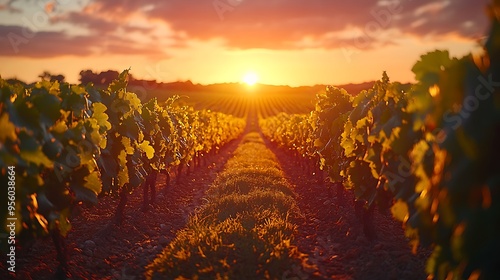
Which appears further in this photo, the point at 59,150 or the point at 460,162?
the point at 59,150

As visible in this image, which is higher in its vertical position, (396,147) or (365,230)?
(396,147)

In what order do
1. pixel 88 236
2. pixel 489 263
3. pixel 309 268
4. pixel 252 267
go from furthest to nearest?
pixel 88 236, pixel 309 268, pixel 252 267, pixel 489 263

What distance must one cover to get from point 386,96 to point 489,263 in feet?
18.5

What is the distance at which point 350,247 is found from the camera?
10688 mm

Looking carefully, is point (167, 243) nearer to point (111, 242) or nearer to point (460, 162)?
point (111, 242)

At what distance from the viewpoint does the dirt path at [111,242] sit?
9195 millimetres

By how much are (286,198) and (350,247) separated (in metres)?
4.45

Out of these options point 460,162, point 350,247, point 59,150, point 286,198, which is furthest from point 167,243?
point 460,162

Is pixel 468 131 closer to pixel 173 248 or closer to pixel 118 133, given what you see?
pixel 173 248

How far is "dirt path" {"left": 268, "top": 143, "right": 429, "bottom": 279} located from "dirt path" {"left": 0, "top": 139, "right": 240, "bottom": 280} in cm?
365

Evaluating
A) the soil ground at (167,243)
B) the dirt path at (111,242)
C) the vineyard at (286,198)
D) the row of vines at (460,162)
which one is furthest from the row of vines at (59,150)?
the row of vines at (460,162)

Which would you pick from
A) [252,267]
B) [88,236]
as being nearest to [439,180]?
[252,267]

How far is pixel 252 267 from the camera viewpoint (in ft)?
27.7

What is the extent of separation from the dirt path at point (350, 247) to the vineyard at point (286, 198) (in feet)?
0.14
